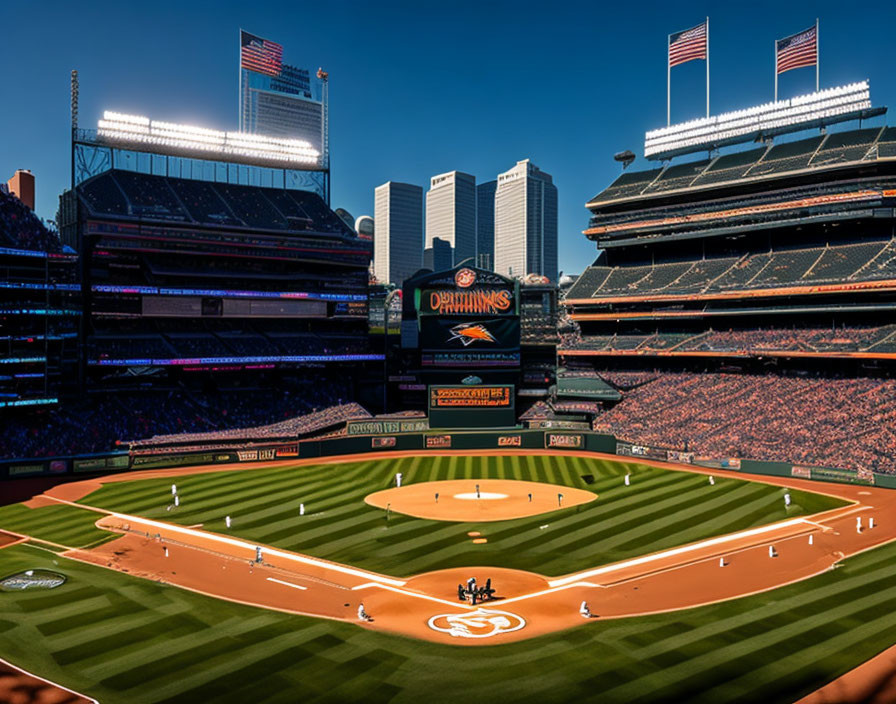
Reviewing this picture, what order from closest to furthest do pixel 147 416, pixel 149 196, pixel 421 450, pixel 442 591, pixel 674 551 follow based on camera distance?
pixel 442 591
pixel 674 551
pixel 147 416
pixel 421 450
pixel 149 196

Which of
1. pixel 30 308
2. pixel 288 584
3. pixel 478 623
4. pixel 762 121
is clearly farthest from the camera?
pixel 762 121

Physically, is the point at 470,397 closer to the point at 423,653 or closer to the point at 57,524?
the point at 57,524

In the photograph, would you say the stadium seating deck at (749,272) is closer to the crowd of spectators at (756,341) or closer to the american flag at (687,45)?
the crowd of spectators at (756,341)

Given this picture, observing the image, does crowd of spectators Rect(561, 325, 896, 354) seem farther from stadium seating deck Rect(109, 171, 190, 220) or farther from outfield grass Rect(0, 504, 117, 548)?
outfield grass Rect(0, 504, 117, 548)

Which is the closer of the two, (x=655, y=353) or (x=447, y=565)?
(x=447, y=565)

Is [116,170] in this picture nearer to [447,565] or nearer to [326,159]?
[326,159]

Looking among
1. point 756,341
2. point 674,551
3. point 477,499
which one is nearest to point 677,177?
point 756,341

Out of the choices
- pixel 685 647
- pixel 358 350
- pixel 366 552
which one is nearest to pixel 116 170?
pixel 358 350

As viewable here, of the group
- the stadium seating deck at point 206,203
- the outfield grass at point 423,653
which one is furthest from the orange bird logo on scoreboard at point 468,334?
the outfield grass at point 423,653
